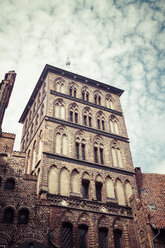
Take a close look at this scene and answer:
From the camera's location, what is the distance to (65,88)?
80.3 feet

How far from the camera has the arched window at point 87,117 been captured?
76.0 ft

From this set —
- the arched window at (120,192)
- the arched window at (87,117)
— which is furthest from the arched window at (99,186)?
the arched window at (87,117)

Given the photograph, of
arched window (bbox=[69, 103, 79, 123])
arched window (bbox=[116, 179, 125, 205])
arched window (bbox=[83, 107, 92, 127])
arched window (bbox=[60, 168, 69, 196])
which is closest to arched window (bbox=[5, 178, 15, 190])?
arched window (bbox=[60, 168, 69, 196])

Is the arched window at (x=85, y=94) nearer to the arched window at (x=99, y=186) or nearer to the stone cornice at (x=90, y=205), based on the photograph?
the arched window at (x=99, y=186)

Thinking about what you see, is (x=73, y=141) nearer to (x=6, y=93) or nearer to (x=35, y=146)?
(x=35, y=146)

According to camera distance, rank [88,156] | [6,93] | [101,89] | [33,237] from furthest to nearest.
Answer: [101,89], [88,156], [6,93], [33,237]

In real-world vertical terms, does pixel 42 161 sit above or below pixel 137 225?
above

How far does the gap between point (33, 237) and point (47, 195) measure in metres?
2.84

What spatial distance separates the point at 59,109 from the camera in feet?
74.1

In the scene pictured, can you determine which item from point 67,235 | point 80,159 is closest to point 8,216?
point 67,235

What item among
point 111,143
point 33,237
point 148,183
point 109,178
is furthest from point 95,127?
point 33,237

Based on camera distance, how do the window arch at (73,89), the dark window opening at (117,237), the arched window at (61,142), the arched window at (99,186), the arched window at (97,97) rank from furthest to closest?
the arched window at (97,97), the window arch at (73,89), the arched window at (61,142), the arched window at (99,186), the dark window opening at (117,237)

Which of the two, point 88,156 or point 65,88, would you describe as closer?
point 88,156

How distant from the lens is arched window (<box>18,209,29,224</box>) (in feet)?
49.5
